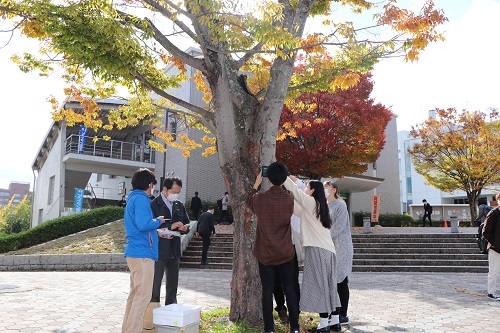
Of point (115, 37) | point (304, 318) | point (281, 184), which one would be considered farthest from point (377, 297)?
point (115, 37)

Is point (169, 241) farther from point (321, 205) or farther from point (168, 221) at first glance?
point (321, 205)

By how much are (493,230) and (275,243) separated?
477 cm

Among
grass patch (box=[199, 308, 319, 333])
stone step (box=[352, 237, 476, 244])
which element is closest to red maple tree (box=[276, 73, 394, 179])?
stone step (box=[352, 237, 476, 244])

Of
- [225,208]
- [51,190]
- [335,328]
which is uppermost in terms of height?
[51,190]

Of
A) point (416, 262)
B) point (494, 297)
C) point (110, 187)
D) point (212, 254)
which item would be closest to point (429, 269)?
point (416, 262)

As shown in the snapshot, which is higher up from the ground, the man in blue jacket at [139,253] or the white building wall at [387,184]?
the white building wall at [387,184]

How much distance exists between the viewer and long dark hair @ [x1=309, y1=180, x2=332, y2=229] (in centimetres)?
431

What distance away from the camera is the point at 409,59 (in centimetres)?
552

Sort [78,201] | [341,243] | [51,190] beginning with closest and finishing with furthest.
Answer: [341,243] < [78,201] < [51,190]

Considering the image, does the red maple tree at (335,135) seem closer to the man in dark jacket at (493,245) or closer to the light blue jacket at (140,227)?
the man in dark jacket at (493,245)

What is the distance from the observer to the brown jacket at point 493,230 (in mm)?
6758

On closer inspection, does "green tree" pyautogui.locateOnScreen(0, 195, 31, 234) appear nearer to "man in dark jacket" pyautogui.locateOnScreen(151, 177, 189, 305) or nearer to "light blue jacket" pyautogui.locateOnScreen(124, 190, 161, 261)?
"man in dark jacket" pyautogui.locateOnScreen(151, 177, 189, 305)

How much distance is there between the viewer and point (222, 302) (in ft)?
21.5

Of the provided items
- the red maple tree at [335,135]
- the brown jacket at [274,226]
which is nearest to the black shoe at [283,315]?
the brown jacket at [274,226]
